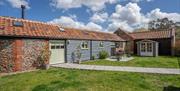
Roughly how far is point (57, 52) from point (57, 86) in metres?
8.45

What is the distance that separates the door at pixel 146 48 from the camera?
87.4 feet

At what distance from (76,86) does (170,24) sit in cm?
6687

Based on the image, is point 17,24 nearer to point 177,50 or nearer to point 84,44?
point 84,44

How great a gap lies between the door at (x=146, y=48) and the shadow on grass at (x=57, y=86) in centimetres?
2016

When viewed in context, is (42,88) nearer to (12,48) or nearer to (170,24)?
(12,48)

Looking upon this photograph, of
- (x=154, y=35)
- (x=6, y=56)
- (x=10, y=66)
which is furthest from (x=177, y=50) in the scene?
(x=6, y=56)

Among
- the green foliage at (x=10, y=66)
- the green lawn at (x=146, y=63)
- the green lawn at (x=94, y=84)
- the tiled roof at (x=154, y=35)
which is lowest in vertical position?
the green lawn at (x=94, y=84)

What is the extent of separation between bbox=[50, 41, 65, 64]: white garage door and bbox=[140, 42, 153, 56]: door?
15.2 m

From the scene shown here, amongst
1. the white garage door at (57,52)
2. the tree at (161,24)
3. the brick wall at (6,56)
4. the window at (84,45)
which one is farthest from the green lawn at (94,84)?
the tree at (161,24)

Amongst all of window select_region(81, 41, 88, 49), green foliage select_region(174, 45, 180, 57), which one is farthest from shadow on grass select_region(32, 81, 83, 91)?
green foliage select_region(174, 45, 180, 57)

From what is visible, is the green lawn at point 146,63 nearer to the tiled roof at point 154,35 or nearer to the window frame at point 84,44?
the window frame at point 84,44

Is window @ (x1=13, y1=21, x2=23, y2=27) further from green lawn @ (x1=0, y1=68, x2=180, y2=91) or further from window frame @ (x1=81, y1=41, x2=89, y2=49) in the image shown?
window frame @ (x1=81, y1=41, x2=89, y2=49)

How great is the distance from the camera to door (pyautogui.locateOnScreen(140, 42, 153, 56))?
26.6 m

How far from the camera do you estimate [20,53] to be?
13.0 m
